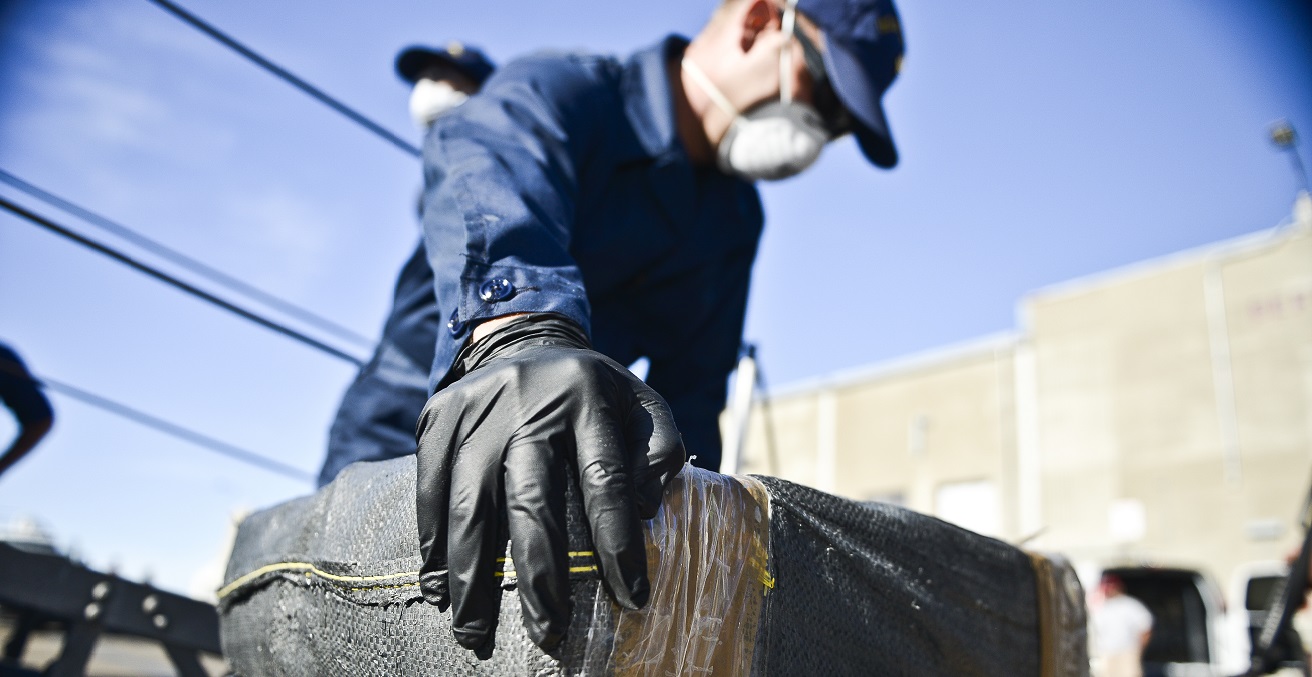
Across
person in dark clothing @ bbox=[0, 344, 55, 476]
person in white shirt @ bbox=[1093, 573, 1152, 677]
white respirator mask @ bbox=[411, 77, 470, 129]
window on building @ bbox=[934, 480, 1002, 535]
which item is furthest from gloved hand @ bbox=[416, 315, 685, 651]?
window on building @ bbox=[934, 480, 1002, 535]

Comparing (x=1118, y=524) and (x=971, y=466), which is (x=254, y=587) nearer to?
(x=1118, y=524)

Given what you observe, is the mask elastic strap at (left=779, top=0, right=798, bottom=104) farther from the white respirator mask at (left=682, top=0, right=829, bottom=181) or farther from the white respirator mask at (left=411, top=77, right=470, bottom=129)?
the white respirator mask at (left=411, top=77, right=470, bottom=129)

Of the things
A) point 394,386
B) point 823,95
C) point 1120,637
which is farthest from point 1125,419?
point 394,386

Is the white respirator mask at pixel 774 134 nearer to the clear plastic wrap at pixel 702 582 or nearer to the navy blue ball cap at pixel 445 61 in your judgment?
the navy blue ball cap at pixel 445 61

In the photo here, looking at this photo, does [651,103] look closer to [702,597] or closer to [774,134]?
[774,134]

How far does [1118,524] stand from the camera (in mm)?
15984

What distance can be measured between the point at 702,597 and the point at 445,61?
1907 mm

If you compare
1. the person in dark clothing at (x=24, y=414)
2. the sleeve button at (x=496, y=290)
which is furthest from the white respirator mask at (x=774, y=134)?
the person in dark clothing at (x=24, y=414)

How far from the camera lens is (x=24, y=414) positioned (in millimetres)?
2812

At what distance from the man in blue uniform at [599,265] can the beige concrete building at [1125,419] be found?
13.5 meters

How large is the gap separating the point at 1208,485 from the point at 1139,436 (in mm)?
1476

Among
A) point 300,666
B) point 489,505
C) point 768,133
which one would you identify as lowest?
point 300,666

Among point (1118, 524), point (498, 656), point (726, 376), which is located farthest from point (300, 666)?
Answer: point (1118, 524)

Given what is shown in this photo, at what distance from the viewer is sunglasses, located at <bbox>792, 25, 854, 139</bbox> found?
184cm
